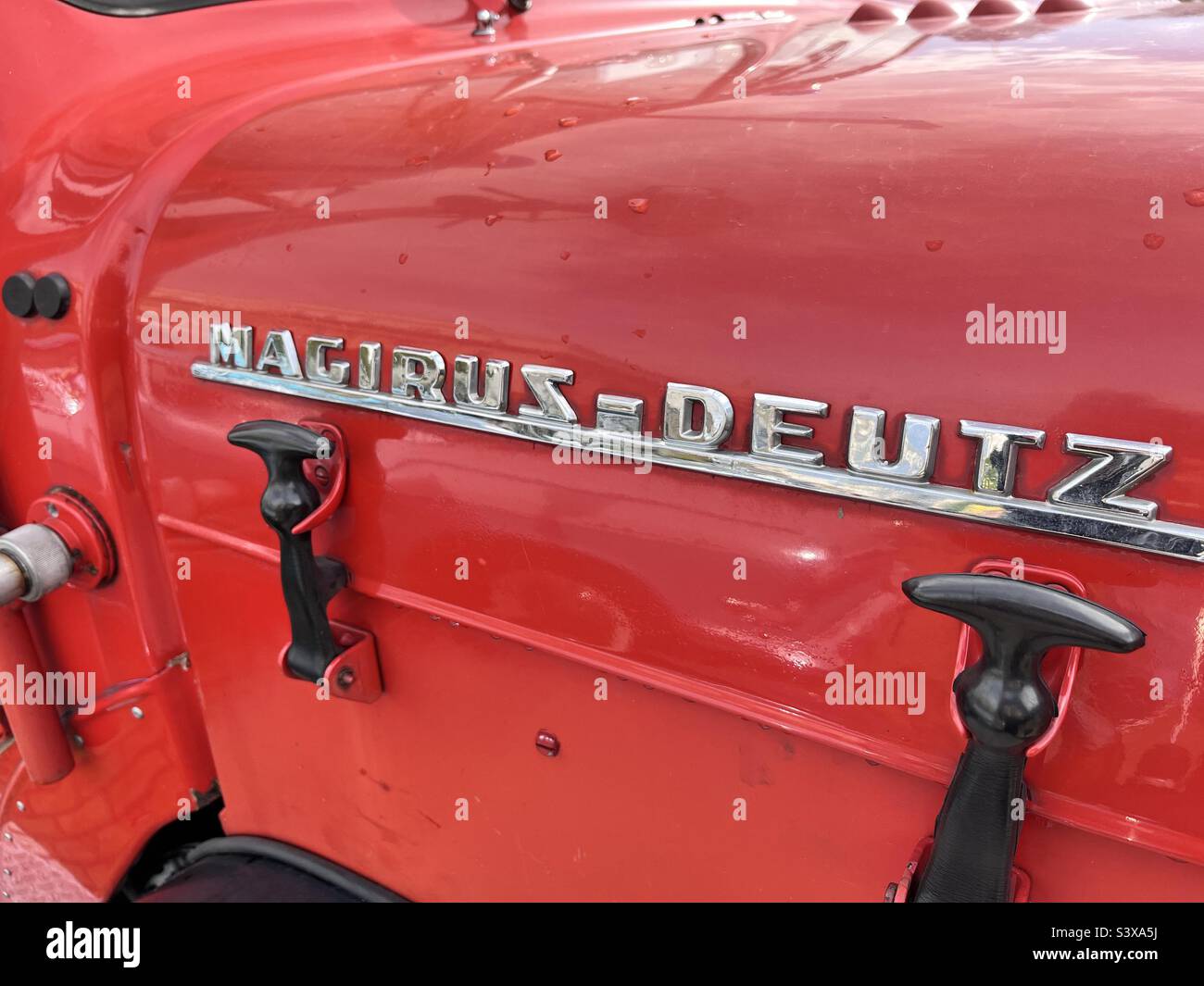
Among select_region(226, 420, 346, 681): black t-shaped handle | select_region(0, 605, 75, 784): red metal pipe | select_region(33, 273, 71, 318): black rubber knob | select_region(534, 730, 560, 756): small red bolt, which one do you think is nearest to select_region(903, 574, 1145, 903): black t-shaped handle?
select_region(534, 730, 560, 756): small red bolt

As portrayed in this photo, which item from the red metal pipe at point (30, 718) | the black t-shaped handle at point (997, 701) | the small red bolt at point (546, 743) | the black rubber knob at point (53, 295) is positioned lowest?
the red metal pipe at point (30, 718)

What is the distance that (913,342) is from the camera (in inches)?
27.9

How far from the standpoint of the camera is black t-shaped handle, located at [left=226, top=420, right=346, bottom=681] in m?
0.96

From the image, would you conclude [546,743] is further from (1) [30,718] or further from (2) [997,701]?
(1) [30,718]

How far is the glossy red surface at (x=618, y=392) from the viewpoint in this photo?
0.69m

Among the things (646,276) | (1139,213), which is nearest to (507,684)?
(646,276)

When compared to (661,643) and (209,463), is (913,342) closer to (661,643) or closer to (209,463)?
(661,643)

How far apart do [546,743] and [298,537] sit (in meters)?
0.34

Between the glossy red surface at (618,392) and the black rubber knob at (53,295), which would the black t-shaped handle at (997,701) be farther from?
the black rubber knob at (53,295)

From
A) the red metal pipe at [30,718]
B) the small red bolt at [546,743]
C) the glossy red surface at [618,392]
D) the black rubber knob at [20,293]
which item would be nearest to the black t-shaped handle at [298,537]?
the glossy red surface at [618,392]

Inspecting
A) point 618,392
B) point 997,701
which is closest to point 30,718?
point 618,392

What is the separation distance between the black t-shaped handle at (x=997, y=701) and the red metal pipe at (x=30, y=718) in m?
1.21

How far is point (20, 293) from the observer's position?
3.84ft
